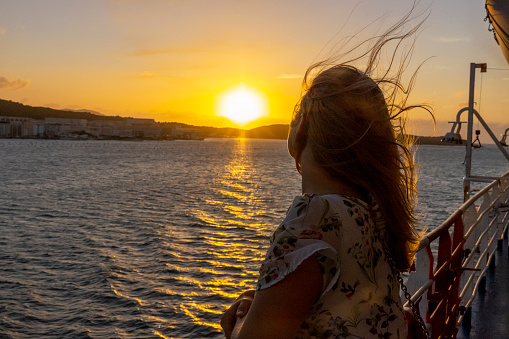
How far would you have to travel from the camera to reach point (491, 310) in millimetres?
4484

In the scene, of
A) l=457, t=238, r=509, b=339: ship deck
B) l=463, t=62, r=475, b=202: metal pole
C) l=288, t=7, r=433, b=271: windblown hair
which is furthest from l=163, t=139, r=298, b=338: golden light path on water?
l=288, t=7, r=433, b=271: windblown hair

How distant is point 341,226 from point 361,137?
8.3 inches

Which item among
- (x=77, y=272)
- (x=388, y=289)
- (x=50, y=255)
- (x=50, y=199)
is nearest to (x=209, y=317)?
(x=77, y=272)

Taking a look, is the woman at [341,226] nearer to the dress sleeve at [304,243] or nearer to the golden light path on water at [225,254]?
the dress sleeve at [304,243]

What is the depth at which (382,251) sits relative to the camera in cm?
115

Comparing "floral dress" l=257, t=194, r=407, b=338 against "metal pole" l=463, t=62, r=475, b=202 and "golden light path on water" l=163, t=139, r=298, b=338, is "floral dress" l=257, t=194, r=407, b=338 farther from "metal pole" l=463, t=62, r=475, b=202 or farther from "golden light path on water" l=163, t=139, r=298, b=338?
"golden light path on water" l=163, t=139, r=298, b=338

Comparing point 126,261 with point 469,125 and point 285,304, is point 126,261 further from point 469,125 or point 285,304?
point 285,304

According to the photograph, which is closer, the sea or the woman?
the woman

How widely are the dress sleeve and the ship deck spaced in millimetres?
3349

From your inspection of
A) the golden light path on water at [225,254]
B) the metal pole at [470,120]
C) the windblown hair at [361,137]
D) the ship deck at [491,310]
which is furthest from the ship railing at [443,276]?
the golden light path on water at [225,254]

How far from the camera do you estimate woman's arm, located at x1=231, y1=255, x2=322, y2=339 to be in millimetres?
924

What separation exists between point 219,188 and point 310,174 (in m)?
42.6

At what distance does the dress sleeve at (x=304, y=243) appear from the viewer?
93 centimetres

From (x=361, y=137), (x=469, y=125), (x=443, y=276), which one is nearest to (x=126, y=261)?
(x=469, y=125)
